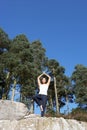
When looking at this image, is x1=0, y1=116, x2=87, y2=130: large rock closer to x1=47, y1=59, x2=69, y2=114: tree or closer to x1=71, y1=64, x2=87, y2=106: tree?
x1=71, y1=64, x2=87, y2=106: tree

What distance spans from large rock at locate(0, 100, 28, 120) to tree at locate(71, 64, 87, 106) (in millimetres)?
22619

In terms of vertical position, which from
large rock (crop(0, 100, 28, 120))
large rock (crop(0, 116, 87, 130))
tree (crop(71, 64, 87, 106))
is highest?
tree (crop(71, 64, 87, 106))

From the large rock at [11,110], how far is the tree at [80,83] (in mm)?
22619

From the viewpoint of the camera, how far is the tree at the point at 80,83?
35.9 meters

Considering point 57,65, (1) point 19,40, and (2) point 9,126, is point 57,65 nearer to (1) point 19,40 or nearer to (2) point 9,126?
(1) point 19,40

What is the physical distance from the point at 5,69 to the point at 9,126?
20717 mm

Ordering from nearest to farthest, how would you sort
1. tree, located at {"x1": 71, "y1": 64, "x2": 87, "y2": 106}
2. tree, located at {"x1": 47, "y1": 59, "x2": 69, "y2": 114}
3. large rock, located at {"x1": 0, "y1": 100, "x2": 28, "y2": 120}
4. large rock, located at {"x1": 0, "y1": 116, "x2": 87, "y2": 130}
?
large rock, located at {"x1": 0, "y1": 116, "x2": 87, "y2": 130}
large rock, located at {"x1": 0, "y1": 100, "x2": 28, "y2": 120}
tree, located at {"x1": 71, "y1": 64, "x2": 87, "y2": 106}
tree, located at {"x1": 47, "y1": 59, "x2": 69, "y2": 114}

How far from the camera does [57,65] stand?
129 ft

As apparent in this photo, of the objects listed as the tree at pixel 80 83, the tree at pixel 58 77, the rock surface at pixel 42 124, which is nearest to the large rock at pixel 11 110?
the rock surface at pixel 42 124

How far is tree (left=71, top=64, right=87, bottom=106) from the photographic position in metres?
35.9

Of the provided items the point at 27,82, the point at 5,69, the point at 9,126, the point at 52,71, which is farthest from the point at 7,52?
the point at 9,126

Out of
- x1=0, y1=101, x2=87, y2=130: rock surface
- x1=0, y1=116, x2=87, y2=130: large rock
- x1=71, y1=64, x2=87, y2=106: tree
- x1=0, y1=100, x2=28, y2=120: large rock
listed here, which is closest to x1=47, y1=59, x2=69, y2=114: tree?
x1=71, y1=64, x2=87, y2=106: tree

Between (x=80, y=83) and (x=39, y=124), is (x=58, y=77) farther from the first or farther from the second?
(x=39, y=124)

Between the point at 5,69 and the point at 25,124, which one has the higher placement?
the point at 5,69
